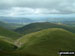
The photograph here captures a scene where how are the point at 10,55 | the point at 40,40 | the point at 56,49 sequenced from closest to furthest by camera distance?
the point at 10,55 < the point at 56,49 < the point at 40,40

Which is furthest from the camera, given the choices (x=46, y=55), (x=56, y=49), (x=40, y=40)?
(x=40, y=40)

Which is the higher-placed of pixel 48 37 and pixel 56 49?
pixel 48 37

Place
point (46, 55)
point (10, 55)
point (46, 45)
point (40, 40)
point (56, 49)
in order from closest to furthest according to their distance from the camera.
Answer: point (10, 55)
point (46, 55)
point (56, 49)
point (46, 45)
point (40, 40)

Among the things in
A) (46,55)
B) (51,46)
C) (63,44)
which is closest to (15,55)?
(46,55)

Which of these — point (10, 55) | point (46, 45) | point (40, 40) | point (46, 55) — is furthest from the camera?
point (40, 40)

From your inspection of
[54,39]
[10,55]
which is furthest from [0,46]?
[10,55]

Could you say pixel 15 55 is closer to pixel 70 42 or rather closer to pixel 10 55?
pixel 10 55

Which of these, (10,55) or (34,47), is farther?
(34,47)

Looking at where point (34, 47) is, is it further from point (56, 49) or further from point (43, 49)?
point (56, 49)

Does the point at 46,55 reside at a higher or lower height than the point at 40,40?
lower
